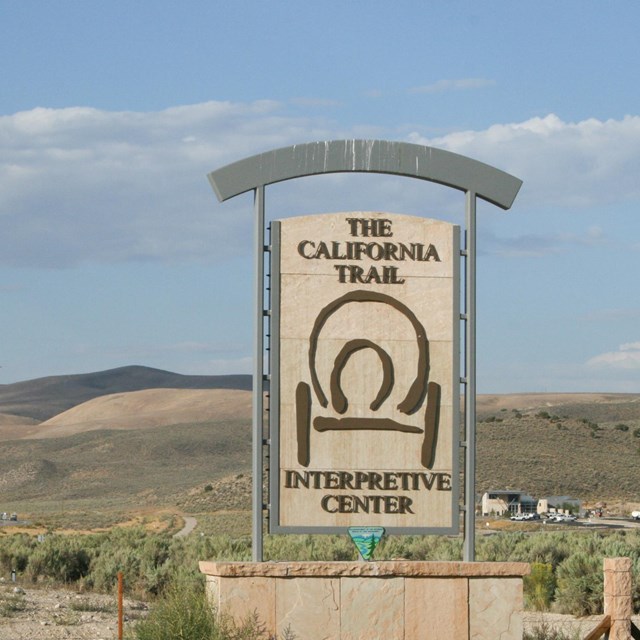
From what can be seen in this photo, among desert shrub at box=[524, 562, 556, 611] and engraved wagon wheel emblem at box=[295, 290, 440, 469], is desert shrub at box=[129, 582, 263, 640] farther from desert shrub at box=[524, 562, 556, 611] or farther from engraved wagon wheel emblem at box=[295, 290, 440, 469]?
desert shrub at box=[524, 562, 556, 611]

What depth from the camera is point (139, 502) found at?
3219 inches

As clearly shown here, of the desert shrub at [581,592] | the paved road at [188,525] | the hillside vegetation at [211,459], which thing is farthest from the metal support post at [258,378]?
the hillside vegetation at [211,459]

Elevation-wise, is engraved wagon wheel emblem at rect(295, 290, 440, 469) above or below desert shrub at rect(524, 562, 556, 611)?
above

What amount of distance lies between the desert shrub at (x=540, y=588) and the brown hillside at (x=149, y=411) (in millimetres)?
119140

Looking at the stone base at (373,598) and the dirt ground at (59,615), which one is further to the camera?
the dirt ground at (59,615)

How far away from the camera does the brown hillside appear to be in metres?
149

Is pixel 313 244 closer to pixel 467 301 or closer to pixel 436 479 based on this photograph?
pixel 467 301

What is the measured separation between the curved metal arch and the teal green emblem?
12.8ft

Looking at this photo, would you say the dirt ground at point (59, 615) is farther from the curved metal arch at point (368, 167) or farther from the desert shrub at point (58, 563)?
the curved metal arch at point (368, 167)

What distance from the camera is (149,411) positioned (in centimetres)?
16162

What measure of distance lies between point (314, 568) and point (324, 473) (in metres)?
1.04

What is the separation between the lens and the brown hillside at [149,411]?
14862 cm

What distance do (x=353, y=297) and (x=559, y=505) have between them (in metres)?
54.9

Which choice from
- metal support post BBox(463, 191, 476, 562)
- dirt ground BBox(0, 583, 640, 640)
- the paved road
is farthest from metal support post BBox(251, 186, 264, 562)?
the paved road
